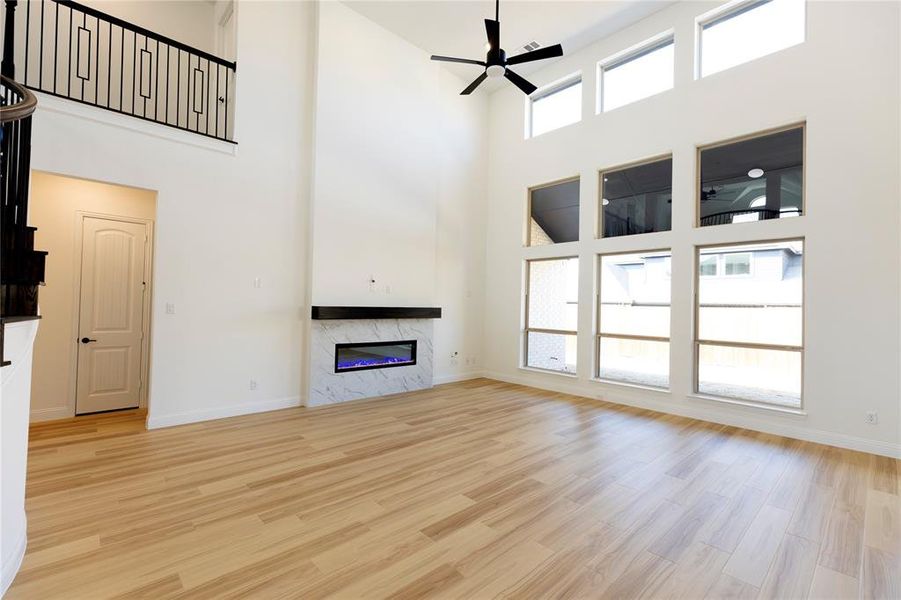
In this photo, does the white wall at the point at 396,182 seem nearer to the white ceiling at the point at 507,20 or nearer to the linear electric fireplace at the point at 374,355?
the white ceiling at the point at 507,20

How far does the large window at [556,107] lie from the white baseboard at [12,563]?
763 cm

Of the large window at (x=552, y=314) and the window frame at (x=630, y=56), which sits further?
the large window at (x=552, y=314)

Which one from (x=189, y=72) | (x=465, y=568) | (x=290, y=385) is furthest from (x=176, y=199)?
(x=465, y=568)

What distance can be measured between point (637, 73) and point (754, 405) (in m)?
4.92

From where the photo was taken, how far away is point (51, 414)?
4.77 meters

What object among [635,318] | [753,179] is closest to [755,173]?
[753,179]

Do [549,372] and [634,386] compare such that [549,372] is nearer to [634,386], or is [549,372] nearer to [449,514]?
[634,386]

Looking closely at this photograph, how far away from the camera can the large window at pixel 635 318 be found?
5785 millimetres

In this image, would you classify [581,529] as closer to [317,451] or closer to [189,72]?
[317,451]

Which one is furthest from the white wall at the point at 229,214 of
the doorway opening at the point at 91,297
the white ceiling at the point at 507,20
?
the white ceiling at the point at 507,20

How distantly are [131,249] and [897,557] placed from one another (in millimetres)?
7681

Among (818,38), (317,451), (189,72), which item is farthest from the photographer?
(189,72)

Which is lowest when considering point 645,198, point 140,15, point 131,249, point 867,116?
point 131,249

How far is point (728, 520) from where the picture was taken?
270 centimetres
